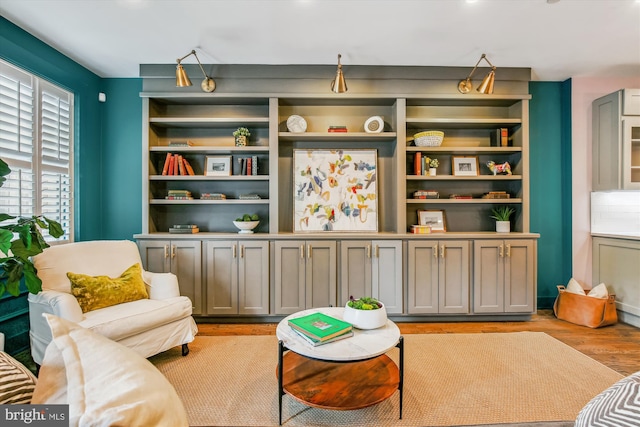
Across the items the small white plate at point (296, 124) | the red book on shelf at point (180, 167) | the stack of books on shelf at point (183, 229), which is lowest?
the stack of books on shelf at point (183, 229)

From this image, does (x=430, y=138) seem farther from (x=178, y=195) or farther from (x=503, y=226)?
(x=178, y=195)

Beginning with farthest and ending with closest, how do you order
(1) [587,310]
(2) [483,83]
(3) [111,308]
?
(1) [587,310], (2) [483,83], (3) [111,308]

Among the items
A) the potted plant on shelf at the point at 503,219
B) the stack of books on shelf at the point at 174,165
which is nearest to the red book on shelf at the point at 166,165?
the stack of books on shelf at the point at 174,165

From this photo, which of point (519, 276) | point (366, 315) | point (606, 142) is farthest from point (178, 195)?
point (606, 142)

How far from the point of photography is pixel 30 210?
105 inches

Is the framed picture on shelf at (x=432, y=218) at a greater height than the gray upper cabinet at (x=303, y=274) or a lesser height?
greater

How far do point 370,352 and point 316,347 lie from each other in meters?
0.29

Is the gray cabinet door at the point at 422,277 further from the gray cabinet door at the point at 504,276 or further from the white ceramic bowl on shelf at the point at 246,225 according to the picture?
the white ceramic bowl on shelf at the point at 246,225

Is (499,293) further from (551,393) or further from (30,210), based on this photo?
(30,210)

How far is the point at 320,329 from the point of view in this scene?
1736 mm

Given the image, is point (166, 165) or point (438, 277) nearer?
point (438, 277)

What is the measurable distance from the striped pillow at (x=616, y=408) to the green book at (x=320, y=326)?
1060 millimetres

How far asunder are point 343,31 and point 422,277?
249 cm

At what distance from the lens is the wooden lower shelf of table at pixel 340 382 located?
5.24 feet
